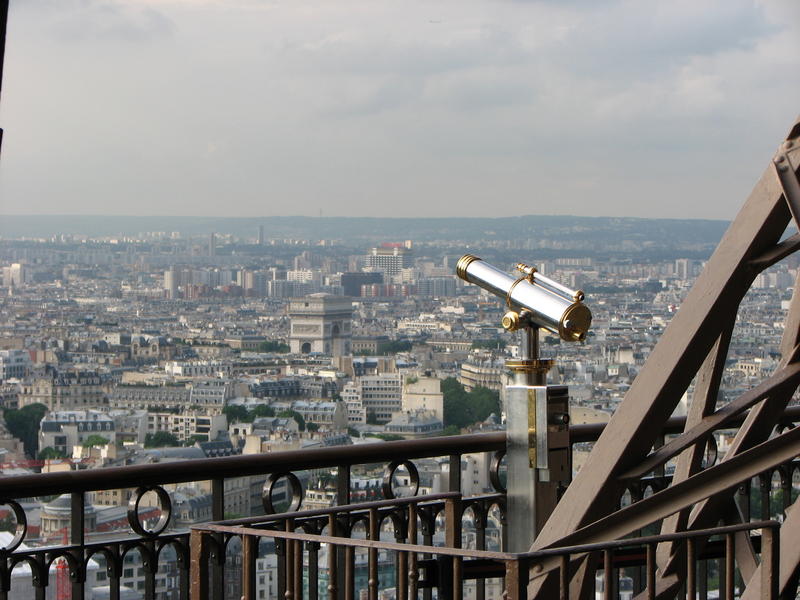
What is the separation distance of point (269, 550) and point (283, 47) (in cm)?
7906

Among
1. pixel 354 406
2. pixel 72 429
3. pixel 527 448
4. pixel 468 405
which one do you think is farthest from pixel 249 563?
pixel 354 406

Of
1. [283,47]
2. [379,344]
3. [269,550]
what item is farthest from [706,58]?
[269,550]

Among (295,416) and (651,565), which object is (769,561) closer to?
(651,565)

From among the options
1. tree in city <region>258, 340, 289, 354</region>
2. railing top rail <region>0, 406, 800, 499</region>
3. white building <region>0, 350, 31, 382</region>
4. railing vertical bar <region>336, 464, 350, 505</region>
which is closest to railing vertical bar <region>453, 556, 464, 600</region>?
railing top rail <region>0, 406, 800, 499</region>

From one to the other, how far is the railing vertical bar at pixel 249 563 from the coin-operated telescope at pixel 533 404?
0.97m

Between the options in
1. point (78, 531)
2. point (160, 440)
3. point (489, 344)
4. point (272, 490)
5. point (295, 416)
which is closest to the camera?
point (78, 531)

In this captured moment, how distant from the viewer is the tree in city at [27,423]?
41987 millimetres

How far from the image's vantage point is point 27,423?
145 ft

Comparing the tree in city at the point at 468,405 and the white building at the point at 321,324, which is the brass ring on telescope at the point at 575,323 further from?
the white building at the point at 321,324

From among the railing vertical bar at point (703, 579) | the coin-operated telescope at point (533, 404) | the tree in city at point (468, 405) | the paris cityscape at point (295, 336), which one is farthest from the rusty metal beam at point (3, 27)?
the tree in city at point (468, 405)

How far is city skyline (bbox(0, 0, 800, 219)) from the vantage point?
6962 cm

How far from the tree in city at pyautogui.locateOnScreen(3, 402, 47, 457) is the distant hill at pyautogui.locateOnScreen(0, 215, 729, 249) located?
7.13 meters

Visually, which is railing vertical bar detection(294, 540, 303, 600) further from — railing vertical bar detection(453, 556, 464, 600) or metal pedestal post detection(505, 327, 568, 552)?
metal pedestal post detection(505, 327, 568, 552)

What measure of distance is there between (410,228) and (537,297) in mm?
50652
